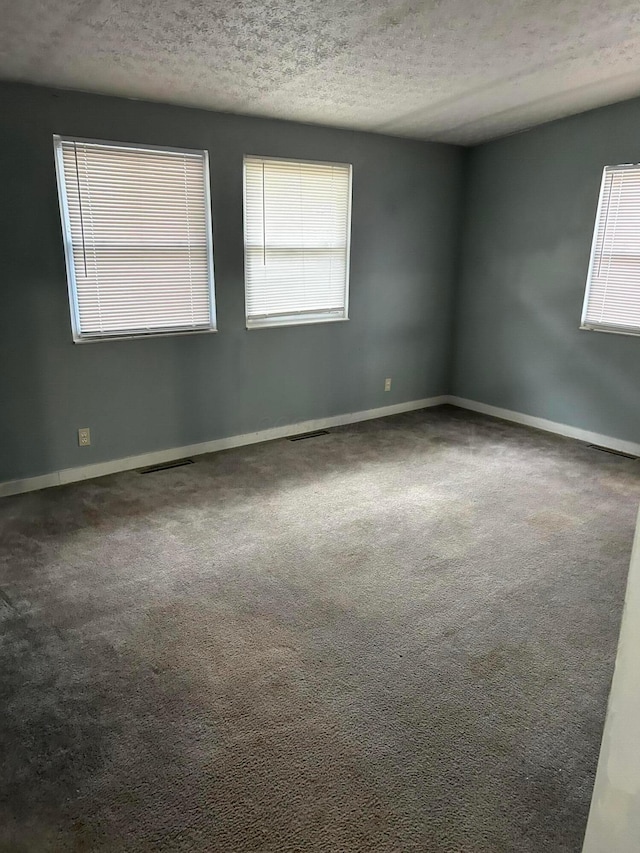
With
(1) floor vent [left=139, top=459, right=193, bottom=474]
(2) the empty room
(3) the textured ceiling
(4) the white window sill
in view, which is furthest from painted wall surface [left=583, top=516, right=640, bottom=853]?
(4) the white window sill

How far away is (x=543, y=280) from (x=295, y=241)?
2.15m

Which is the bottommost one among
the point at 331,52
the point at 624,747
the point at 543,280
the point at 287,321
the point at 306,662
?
the point at 306,662

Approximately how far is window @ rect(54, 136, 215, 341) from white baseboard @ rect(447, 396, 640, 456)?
111 inches

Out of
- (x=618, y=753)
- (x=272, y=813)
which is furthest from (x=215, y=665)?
(x=618, y=753)

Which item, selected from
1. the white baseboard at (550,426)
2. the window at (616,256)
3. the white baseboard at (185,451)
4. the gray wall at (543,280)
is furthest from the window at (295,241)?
the window at (616,256)

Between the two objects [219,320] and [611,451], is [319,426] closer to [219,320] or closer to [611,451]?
[219,320]

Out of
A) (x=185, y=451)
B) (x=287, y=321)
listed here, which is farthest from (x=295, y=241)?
(x=185, y=451)

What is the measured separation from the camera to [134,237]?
149 inches

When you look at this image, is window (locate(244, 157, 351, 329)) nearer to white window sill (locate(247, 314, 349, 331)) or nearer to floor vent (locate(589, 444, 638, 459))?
white window sill (locate(247, 314, 349, 331))

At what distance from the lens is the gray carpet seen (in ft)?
5.34

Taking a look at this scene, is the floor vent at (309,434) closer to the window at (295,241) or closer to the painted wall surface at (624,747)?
the window at (295,241)

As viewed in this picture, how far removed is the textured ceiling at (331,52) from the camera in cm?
253

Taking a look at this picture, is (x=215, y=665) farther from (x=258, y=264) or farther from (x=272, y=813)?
(x=258, y=264)

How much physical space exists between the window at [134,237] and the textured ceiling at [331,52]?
1.27 ft
